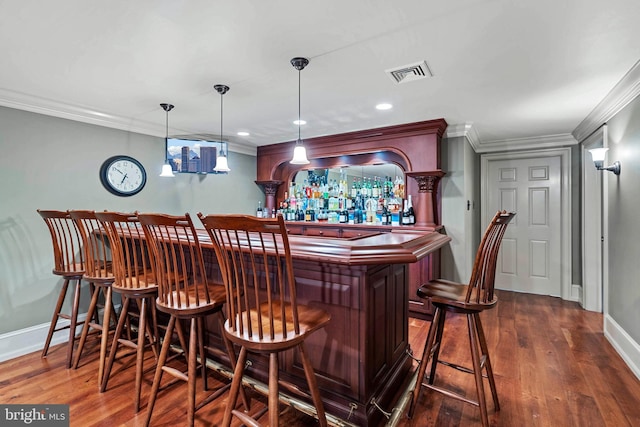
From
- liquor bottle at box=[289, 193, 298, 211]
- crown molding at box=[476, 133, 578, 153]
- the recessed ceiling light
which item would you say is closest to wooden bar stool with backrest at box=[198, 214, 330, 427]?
the recessed ceiling light

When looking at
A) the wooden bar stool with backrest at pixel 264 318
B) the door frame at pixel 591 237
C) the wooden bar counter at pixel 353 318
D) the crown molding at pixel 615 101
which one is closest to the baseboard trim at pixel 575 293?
the door frame at pixel 591 237

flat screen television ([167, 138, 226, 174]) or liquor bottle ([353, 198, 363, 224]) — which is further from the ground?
flat screen television ([167, 138, 226, 174])

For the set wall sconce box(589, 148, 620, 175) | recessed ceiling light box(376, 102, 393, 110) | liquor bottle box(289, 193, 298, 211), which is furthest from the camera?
liquor bottle box(289, 193, 298, 211)

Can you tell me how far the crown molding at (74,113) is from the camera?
2650 millimetres

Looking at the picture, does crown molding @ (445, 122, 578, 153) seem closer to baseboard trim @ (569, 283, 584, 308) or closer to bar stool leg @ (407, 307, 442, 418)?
baseboard trim @ (569, 283, 584, 308)

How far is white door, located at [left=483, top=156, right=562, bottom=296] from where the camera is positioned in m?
4.27

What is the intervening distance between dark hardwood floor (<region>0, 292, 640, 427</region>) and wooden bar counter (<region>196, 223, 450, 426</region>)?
0.82ft

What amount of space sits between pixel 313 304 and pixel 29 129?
118 inches

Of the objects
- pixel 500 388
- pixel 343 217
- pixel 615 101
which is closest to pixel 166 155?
pixel 343 217

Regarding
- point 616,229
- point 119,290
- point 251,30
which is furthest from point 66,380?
point 616,229

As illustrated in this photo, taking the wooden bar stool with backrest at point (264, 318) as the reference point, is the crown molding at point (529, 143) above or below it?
above

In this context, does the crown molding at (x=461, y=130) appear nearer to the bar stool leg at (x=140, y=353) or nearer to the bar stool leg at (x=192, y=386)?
the bar stool leg at (x=192, y=386)

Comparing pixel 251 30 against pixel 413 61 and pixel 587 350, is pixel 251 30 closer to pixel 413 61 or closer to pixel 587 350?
pixel 413 61

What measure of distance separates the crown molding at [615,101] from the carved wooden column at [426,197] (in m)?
1.48
